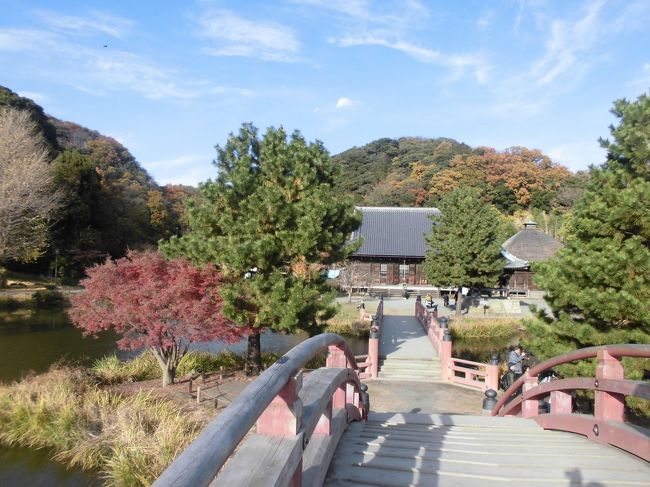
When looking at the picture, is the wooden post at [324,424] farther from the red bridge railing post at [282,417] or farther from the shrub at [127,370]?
the shrub at [127,370]

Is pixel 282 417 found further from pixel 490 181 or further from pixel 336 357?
pixel 490 181

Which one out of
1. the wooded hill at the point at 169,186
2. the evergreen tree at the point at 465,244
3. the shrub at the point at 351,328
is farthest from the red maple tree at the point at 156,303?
the wooded hill at the point at 169,186

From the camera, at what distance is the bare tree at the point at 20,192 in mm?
24625

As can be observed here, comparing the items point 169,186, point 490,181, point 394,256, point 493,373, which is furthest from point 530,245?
point 169,186

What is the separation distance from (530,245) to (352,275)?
1455 centimetres

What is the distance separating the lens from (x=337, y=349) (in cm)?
407

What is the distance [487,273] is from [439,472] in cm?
2151

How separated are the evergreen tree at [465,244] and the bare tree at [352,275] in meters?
6.98

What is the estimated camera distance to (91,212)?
115 ft

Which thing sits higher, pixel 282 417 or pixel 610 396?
pixel 282 417

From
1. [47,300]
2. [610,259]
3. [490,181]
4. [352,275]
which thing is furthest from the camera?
[490,181]

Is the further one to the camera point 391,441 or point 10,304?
point 10,304

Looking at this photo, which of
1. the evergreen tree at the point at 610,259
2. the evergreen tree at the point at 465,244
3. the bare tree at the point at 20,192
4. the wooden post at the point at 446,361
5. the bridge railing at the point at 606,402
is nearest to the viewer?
the bridge railing at the point at 606,402

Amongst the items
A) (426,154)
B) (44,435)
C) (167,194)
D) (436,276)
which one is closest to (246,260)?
(44,435)
